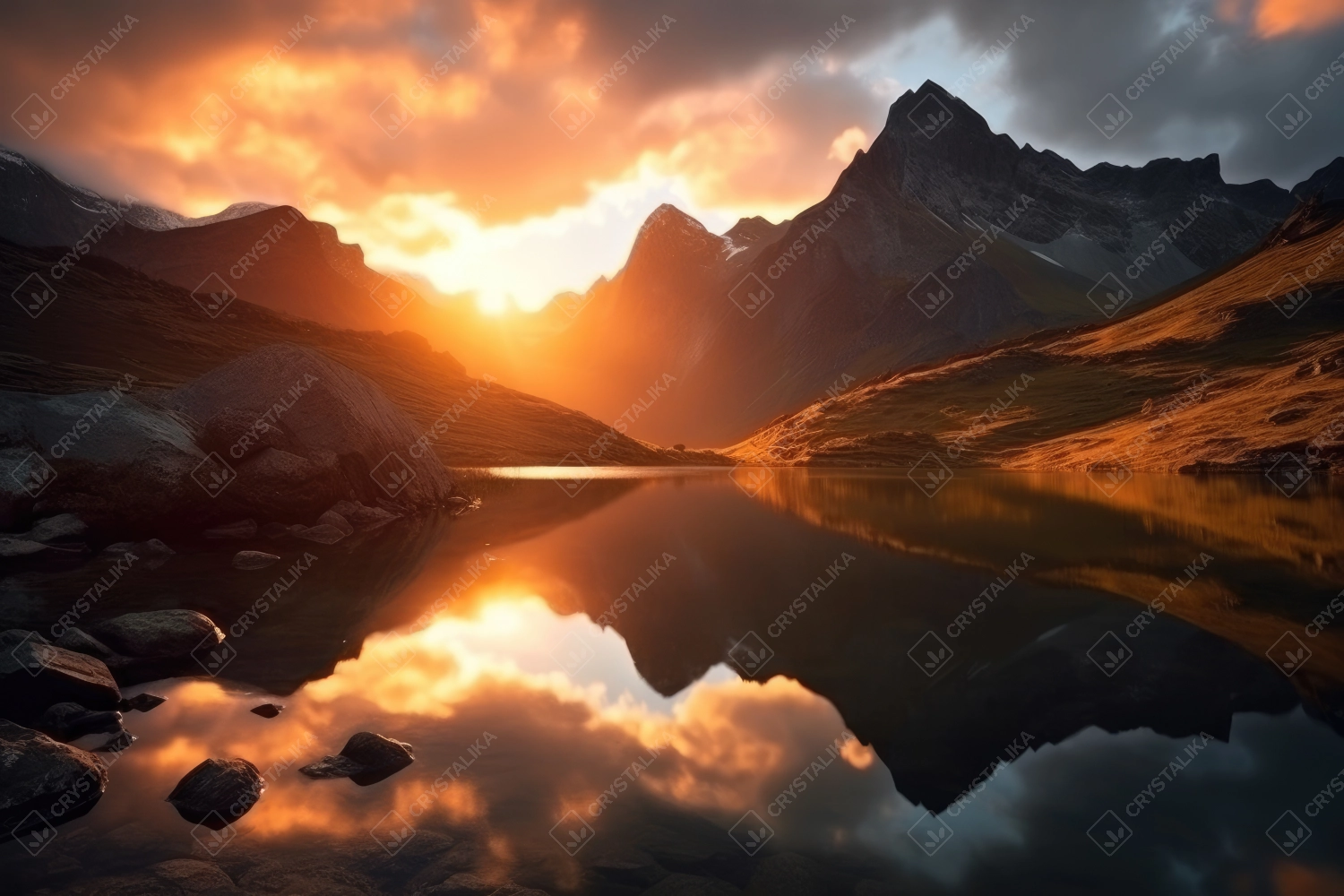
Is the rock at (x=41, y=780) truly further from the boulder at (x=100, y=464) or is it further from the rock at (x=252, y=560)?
the boulder at (x=100, y=464)

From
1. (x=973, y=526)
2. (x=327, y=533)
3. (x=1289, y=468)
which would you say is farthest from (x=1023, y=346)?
(x=327, y=533)

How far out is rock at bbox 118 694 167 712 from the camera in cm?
1185

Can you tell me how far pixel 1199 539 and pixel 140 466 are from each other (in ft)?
137

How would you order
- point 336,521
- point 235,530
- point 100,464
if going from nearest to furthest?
point 100,464, point 235,530, point 336,521

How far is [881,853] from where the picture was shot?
7.68m

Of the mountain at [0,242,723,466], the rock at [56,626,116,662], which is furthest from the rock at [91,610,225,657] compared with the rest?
the mountain at [0,242,723,466]

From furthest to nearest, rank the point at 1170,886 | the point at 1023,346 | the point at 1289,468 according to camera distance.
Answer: the point at 1023,346
the point at 1289,468
the point at 1170,886

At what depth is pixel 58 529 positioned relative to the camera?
1037 inches

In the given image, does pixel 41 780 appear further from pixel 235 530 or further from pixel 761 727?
pixel 235 530

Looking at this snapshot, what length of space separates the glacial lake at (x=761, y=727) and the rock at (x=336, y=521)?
375 inches

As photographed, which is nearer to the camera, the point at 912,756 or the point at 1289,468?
the point at 912,756

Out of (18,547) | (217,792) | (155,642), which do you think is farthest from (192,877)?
(18,547)

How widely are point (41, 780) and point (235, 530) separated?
25610 mm

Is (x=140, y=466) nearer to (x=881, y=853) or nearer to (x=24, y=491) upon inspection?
(x=24, y=491)
